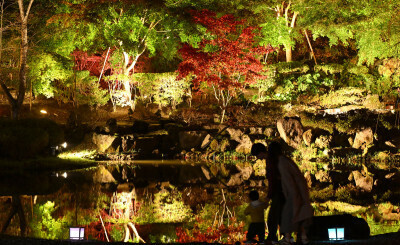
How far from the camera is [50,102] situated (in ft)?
105

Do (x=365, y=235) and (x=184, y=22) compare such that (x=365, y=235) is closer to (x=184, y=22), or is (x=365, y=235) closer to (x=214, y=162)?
(x=214, y=162)

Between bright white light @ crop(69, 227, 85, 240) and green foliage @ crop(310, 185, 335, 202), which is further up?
green foliage @ crop(310, 185, 335, 202)

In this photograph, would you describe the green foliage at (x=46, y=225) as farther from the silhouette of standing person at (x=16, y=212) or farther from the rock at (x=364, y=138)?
the rock at (x=364, y=138)

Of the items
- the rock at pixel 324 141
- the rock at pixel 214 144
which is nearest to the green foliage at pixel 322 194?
the rock at pixel 324 141

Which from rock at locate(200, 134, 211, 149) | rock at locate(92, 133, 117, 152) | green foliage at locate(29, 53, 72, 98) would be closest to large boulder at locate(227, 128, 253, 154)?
rock at locate(200, 134, 211, 149)

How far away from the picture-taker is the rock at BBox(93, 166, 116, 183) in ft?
48.7

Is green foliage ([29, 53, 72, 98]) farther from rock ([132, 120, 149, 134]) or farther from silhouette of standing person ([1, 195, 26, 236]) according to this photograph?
silhouette of standing person ([1, 195, 26, 236])

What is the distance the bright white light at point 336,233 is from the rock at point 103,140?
1671 cm

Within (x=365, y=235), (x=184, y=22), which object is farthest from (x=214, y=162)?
(x=365, y=235)

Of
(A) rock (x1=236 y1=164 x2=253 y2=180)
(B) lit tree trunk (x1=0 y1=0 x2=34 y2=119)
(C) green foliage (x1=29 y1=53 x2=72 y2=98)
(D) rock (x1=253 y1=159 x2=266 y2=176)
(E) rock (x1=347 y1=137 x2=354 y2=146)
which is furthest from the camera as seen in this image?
(C) green foliage (x1=29 y1=53 x2=72 y2=98)

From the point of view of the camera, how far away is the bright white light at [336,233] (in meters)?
6.63

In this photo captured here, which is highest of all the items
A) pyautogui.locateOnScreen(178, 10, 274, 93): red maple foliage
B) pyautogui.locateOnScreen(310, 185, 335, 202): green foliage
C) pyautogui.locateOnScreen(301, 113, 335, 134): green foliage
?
pyautogui.locateOnScreen(178, 10, 274, 93): red maple foliage

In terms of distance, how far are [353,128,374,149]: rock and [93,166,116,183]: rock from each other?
1040 centimetres

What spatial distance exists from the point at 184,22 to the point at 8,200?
55.0ft
